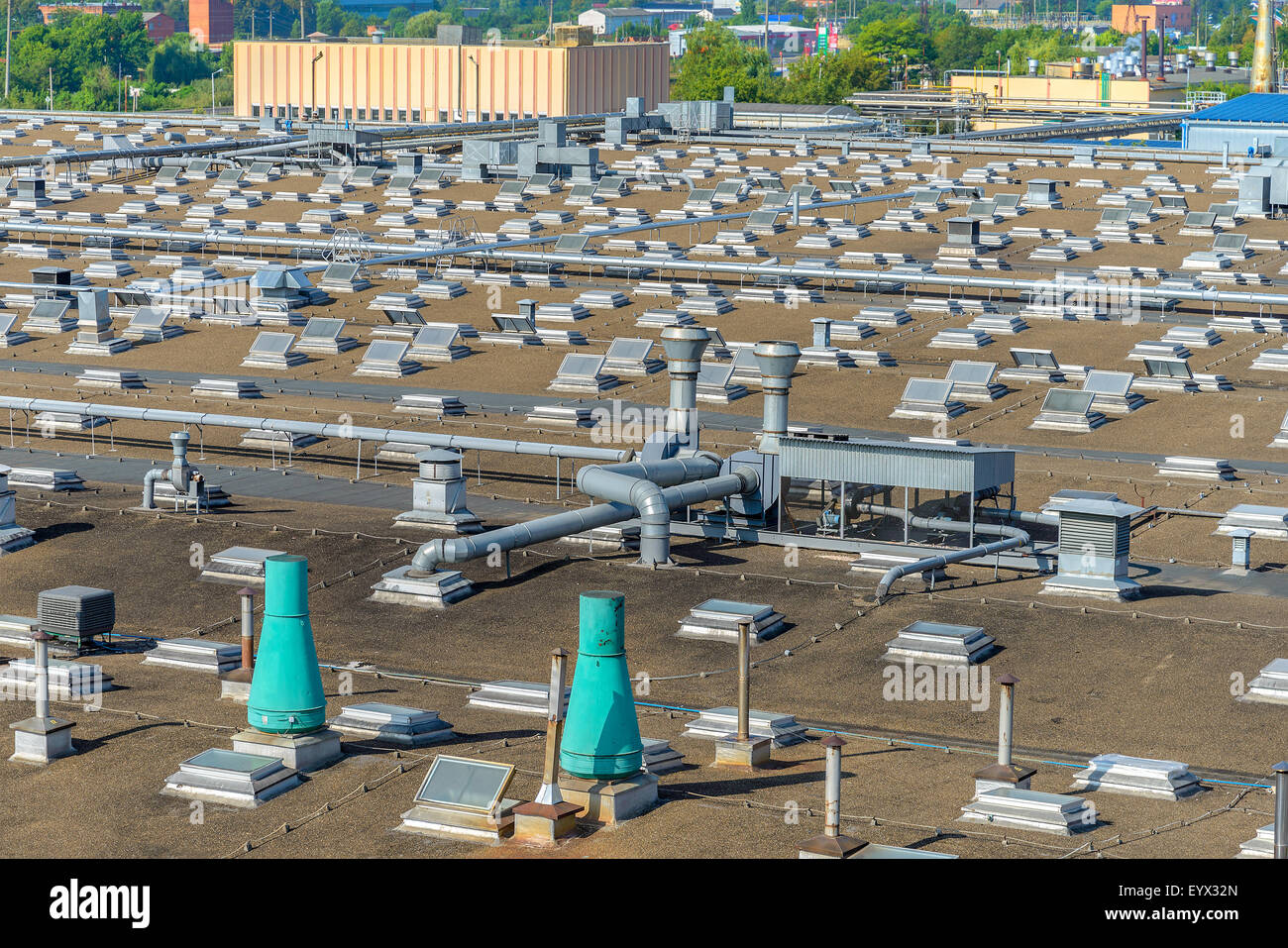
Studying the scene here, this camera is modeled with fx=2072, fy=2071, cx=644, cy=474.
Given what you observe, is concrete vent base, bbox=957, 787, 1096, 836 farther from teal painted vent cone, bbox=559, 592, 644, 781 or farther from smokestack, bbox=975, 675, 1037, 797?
teal painted vent cone, bbox=559, 592, 644, 781

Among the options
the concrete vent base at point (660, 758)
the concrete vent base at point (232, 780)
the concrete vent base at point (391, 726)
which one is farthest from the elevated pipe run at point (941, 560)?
the concrete vent base at point (232, 780)

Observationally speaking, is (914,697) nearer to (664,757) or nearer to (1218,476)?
(664,757)

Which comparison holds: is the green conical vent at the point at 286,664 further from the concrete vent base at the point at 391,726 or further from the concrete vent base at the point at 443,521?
the concrete vent base at the point at 443,521

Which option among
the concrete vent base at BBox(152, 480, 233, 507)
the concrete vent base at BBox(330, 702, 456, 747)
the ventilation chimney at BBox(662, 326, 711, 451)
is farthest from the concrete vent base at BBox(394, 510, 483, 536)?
the concrete vent base at BBox(330, 702, 456, 747)

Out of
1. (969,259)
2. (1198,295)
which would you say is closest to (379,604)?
(1198,295)

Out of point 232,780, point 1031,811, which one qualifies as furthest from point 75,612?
point 1031,811
